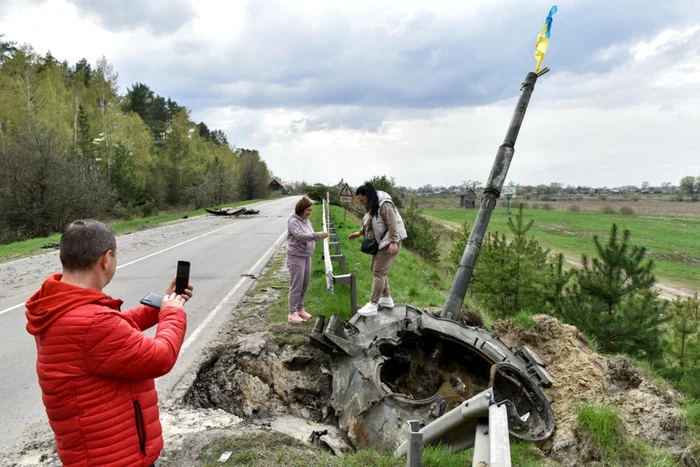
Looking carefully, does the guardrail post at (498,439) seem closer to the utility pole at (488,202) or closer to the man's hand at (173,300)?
the man's hand at (173,300)

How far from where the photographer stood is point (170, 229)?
2073 cm

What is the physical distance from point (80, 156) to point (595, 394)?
102 feet

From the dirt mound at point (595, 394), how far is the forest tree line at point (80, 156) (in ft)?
74.8

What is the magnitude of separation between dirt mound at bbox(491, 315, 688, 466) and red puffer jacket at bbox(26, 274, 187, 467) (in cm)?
296

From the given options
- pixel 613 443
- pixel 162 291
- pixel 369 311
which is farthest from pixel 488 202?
pixel 162 291

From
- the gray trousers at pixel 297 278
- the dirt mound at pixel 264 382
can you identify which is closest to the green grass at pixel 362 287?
the gray trousers at pixel 297 278

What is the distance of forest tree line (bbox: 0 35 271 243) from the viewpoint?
66.5 feet

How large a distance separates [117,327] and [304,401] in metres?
2.94

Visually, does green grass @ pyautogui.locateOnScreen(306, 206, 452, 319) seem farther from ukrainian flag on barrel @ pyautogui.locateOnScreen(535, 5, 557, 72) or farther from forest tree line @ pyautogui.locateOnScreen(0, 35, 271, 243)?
forest tree line @ pyautogui.locateOnScreen(0, 35, 271, 243)

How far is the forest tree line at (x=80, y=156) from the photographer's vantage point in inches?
798

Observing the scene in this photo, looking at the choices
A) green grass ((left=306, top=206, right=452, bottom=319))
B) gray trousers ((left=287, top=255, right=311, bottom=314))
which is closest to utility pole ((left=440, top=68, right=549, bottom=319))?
green grass ((left=306, top=206, right=452, bottom=319))

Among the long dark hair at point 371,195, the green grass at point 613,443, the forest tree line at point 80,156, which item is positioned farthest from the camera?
the forest tree line at point 80,156

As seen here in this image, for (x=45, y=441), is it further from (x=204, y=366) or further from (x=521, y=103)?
(x=521, y=103)

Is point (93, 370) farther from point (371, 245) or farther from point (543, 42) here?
point (543, 42)
